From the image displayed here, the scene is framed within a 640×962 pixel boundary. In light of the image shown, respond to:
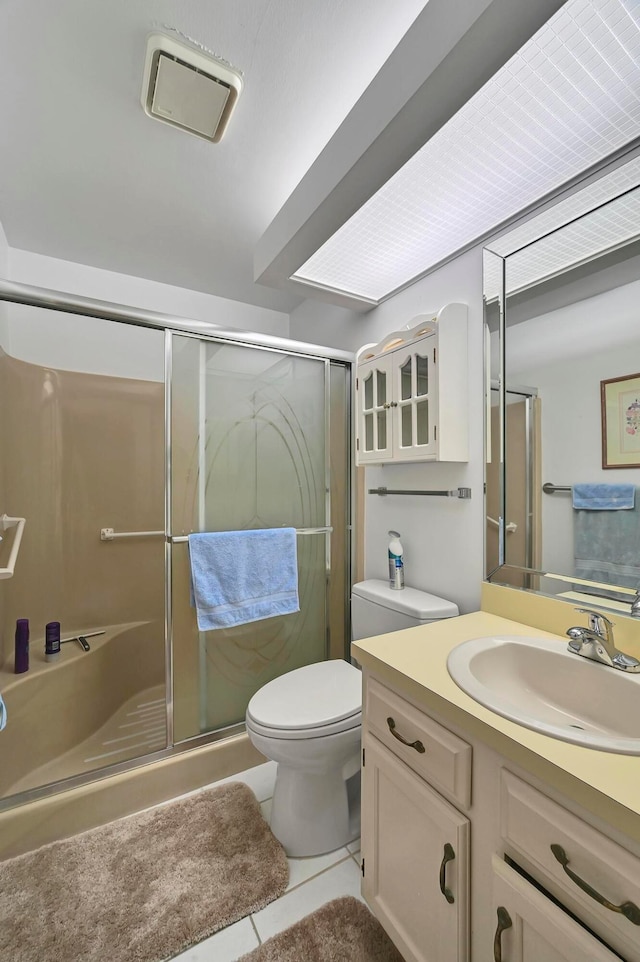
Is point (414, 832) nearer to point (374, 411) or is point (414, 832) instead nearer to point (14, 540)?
point (374, 411)

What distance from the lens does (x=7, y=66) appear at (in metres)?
1.07

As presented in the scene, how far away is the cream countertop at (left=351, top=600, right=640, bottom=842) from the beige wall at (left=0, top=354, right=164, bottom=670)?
1.36m

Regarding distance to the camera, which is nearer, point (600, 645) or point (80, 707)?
point (600, 645)

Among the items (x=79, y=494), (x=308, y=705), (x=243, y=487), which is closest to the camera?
(x=308, y=705)

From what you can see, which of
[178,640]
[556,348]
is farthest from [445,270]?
[178,640]

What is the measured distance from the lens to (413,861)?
2.95ft

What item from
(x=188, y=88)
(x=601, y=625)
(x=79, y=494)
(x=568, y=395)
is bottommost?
(x=601, y=625)

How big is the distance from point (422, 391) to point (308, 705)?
1.21m

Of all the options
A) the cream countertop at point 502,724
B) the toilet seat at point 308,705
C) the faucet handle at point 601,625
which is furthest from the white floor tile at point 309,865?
the faucet handle at point 601,625

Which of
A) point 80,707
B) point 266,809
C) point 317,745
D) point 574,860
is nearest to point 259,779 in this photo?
point 266,809

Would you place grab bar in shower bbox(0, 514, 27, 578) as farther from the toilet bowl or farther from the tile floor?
the tile floor

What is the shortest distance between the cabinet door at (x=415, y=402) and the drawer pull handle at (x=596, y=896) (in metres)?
1.06

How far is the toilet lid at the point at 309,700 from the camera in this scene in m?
1.29

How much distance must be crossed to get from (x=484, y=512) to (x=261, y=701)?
1042mm
